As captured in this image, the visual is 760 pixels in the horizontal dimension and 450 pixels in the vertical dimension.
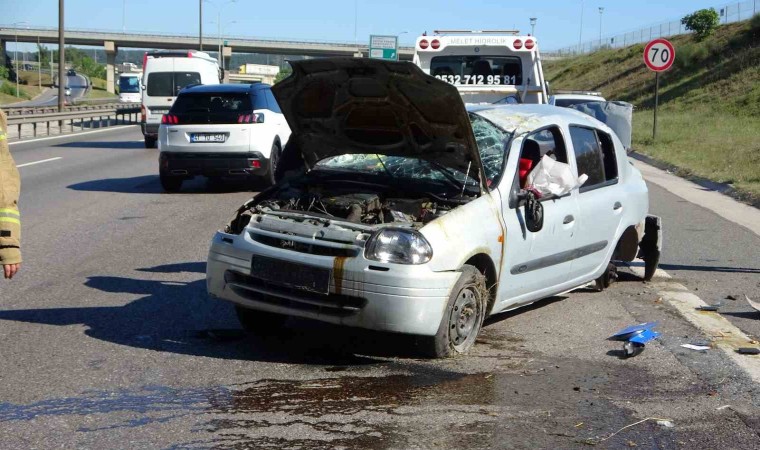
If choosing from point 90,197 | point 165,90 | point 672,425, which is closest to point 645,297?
point 672,425

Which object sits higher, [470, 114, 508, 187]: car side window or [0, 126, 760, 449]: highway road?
[470, 114, 508, 187]: car side window

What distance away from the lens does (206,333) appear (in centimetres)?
698

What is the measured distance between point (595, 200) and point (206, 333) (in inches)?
126

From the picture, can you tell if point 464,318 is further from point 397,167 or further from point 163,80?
point 163,80

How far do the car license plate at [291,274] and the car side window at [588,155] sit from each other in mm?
2642

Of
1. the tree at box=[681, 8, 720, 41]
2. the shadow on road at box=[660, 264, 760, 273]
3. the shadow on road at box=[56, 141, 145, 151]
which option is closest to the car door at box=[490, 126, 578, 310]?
the shadow on road at box=[660, 264, 760, 273]

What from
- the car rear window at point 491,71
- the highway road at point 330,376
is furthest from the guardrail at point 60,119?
the highway road at point 330,376

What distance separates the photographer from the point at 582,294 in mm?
8852

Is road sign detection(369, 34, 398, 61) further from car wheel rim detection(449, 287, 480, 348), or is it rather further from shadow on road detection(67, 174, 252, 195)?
car wheel rim detection(449, 287, 480, 348)

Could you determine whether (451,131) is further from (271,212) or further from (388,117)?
(271,212)

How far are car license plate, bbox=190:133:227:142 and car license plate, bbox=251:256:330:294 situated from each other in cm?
1010

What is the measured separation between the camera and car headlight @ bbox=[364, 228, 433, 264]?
6.15 m

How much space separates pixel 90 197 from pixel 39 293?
24.9 ft

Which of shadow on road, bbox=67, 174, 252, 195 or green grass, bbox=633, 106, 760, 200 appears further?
green grass, bbox=633, 106, 760, 200
